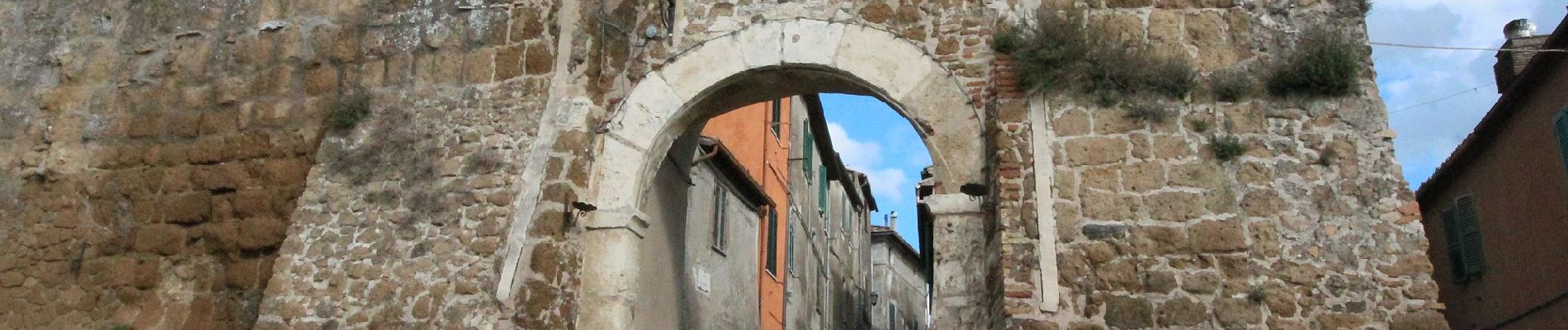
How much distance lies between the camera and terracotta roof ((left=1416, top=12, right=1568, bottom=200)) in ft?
29.9

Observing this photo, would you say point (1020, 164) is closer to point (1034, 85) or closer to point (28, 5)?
point (1034, 85)

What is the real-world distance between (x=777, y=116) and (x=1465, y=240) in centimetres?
821

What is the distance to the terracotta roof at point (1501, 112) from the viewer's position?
9.11 meters

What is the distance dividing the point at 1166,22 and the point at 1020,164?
4.00 feet

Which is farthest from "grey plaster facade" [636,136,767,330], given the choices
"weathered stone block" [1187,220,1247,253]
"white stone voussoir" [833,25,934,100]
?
"weathered stone block" [1187,220,1247,253]

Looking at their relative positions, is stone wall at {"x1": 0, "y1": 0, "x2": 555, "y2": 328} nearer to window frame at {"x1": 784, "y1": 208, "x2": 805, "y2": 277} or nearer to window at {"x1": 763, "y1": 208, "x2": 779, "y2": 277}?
window at {"x1": 763, "y1": 208, "x2": 779, "y2": 277}

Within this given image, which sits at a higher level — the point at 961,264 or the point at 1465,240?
the point at 1465,240

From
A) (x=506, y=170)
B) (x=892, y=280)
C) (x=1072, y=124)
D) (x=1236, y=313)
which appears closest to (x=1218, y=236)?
(x=1236, y=313)

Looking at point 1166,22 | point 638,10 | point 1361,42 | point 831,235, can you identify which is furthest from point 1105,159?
point 831,235

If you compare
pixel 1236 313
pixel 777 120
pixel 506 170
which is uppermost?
pixel 777 120

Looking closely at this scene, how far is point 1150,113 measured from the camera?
6.58 meters

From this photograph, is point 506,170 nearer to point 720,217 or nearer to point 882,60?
point 882,60

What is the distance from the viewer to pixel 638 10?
763 cm

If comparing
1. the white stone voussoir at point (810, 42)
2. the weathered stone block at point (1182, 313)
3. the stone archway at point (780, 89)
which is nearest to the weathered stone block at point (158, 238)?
the stone archway at point (780, 89)
